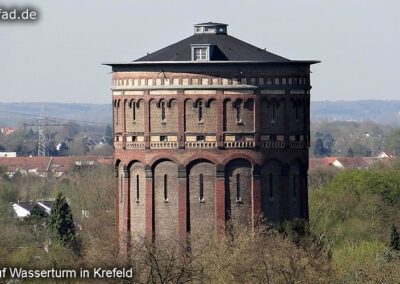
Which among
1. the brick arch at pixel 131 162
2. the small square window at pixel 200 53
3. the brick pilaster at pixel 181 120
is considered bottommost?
the brick arch at pixel 131 162

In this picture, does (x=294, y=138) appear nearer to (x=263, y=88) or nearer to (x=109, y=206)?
(x=263, y=88)

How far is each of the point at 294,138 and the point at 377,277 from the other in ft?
40.0

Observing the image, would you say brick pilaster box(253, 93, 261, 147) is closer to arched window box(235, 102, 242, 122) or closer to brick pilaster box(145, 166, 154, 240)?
arched window box(235, 102, 242, 122)

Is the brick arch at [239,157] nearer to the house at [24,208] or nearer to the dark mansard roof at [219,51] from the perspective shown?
the dark mansard roof at [219,51]

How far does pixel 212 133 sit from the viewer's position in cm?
7512

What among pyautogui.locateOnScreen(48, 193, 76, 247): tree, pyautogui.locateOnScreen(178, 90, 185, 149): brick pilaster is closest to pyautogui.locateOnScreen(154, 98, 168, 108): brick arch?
pyautogui.locateOnScreen(178, 90, 185, 149): brick pilaster

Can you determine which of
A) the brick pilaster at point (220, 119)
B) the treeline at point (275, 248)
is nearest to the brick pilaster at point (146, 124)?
the brick pilaster at point (220, 119)

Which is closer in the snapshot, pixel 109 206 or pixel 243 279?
pixel 243 279

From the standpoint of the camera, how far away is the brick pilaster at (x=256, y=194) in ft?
248

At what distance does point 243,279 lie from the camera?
64.8m

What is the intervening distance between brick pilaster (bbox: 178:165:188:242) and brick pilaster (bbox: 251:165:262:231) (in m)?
2.75

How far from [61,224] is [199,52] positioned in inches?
1132

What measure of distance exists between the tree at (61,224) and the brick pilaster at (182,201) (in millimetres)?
23780

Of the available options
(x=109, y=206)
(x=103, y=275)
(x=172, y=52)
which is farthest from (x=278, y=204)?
(x=109, y=206)
